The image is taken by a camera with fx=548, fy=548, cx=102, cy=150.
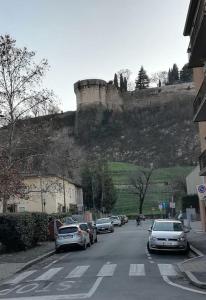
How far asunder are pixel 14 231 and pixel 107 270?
10.9 meters

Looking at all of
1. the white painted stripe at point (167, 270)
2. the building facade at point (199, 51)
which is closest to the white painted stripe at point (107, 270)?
the white painted stripe at point (167, 270)

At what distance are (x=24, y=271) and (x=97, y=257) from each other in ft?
15.1

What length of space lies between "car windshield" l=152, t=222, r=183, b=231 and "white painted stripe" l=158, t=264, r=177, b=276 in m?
5.93

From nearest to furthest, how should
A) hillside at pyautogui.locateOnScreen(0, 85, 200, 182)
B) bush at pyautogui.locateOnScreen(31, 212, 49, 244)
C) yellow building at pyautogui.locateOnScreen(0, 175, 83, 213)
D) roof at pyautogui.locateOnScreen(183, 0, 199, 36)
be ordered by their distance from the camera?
1. roof at pyautogui.locateOnScreen(183, 0, 199, 36)
2. bush at pyautogui.locateOnScreen(31, 212, 49, 244)
3. yellow building at pyautogui.locateOnScreen(0, 175, 83, 213)
4. hillside at pyautogui.locateOnScreen(0, 85, 200, 182)

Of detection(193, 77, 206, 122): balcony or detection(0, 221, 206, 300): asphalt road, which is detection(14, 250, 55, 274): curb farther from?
detection(193, 77, 206, 122): balcony

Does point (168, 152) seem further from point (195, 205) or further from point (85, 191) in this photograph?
point (195, 205)

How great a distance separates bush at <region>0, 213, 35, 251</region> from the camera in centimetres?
2861

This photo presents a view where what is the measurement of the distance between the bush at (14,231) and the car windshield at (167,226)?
729 cm

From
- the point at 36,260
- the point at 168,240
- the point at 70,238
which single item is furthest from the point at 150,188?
the point at 36,260

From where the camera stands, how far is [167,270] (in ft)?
61.4

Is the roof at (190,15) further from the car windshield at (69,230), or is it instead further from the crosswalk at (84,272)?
the crosswalk at (84,272)

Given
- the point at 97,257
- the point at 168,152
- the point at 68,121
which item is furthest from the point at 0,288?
the point at 68,121

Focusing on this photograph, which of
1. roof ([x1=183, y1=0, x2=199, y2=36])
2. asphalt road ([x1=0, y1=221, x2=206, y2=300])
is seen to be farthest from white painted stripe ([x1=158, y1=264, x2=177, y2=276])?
roof ([x1=183, y1=0, x2=199, y2=36])

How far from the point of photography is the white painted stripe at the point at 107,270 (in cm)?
1775
